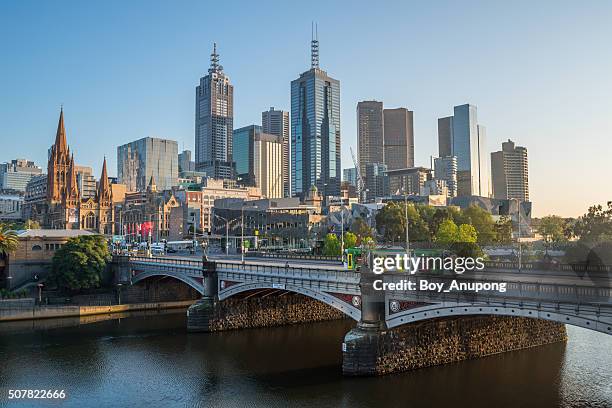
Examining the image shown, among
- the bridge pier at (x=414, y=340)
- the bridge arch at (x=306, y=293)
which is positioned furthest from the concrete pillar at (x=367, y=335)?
the bridge arch at (x=306, y=293)

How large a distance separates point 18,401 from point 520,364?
4137cm

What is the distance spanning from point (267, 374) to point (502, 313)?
70.3ft

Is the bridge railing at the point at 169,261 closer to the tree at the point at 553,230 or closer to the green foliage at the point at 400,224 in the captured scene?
the green foliage at the point at 400,224

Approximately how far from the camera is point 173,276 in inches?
3093

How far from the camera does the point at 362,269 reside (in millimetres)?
45281

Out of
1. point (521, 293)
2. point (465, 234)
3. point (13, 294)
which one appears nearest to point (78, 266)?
point (13, 294)

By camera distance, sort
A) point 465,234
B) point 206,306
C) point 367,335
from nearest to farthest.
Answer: point 367,335 < point 206,306 < point 465,234

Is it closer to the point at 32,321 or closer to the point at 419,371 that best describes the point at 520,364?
the point at 419,371

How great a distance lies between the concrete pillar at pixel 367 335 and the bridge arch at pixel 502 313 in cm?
109

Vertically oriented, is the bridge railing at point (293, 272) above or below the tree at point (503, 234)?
below

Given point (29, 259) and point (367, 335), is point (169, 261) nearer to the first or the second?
point (29, 259)

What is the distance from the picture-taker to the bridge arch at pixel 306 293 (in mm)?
47156

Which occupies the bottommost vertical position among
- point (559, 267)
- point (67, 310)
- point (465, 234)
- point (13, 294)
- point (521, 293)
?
point (67, 310)

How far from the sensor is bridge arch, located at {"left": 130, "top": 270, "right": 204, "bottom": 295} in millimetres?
72312
